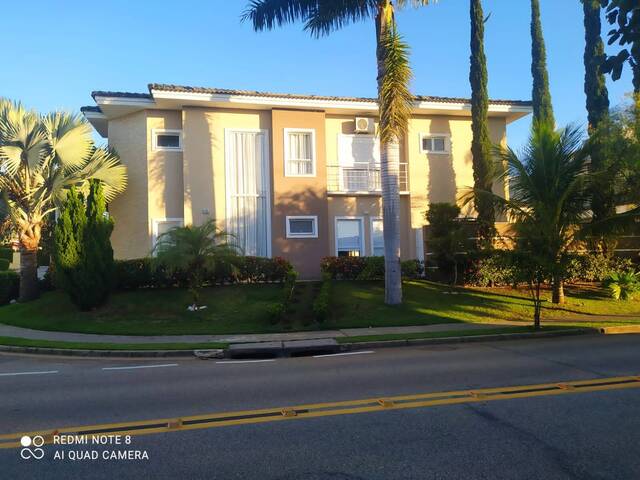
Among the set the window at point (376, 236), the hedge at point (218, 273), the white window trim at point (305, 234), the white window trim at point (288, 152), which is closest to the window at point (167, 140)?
the white window trim at point (288, 152)

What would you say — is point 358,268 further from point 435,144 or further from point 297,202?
point 435,144

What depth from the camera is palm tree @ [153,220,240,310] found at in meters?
14.8

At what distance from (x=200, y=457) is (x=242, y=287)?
13.0 metres

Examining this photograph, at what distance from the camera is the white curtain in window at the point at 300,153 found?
2031cm

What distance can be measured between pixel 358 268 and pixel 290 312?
4.56 meters

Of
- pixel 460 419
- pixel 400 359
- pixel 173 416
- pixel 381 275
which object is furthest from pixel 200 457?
pixel 381 275

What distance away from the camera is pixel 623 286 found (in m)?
16.9

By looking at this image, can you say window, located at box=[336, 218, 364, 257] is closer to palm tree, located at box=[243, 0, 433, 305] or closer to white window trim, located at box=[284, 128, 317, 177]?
white window trim, located at box=[284, 128, 317, 177]

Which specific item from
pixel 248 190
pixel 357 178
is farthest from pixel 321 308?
pixel 357 178

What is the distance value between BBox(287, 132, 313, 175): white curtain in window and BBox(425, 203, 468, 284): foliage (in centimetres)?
577

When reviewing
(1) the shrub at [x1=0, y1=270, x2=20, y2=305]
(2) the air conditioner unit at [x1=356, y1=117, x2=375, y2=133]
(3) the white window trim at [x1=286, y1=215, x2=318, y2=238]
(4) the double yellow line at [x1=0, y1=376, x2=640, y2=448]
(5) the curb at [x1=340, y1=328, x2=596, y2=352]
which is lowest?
(5) the curb at [x1=340, y1=328, x2=596, y2=352]

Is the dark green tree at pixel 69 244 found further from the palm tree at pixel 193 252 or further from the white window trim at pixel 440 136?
the white window trim at pixel 440 136

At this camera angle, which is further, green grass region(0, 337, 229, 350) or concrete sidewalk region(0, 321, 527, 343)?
concrete sidewalk region(0, 321, 527, 343)

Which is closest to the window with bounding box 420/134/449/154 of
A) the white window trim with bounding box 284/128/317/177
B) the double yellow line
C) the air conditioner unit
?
the air conditioner unit
